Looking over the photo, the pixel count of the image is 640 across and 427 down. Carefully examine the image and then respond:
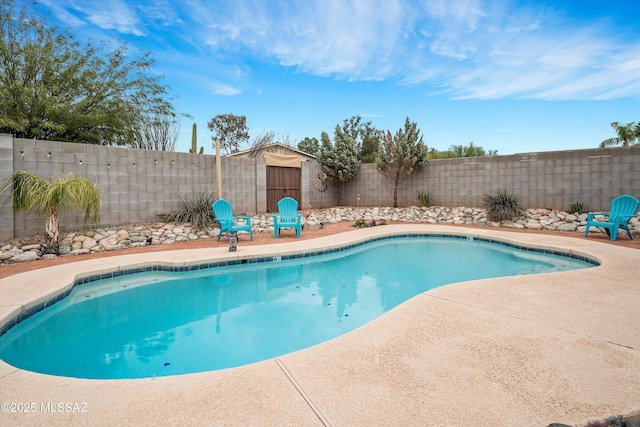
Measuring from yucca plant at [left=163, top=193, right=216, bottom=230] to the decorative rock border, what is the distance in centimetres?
16

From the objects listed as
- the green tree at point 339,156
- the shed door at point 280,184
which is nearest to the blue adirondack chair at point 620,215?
the green tree at point 339,156

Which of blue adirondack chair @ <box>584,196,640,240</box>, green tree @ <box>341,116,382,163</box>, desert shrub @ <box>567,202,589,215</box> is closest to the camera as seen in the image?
blue adirondack chair @ <box>584,196,640,240</box>

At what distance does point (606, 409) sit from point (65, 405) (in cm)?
254

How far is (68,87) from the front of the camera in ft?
26.0

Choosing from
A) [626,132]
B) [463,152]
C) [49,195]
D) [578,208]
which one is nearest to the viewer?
[49,195]

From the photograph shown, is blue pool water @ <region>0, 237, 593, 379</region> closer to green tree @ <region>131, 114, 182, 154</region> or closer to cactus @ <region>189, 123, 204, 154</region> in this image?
green tree @ <region>131, 114, 182, 154</region>

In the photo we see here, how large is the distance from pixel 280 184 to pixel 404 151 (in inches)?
159

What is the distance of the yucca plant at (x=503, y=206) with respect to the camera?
341 inches

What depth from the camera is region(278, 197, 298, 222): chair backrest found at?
733cm

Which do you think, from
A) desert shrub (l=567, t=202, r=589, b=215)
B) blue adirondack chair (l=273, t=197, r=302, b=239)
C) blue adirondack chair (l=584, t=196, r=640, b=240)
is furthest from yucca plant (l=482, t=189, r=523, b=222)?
blue adirondack chair (l=273, t=197, r=302, b=239)

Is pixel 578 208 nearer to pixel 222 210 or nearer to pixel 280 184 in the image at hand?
pixel 280 184

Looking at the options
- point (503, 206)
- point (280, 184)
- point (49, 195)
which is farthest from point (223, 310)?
point (503, 206)

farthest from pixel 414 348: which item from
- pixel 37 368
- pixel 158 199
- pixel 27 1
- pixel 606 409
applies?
pixel 27 1

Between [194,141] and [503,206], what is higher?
[194,141]
